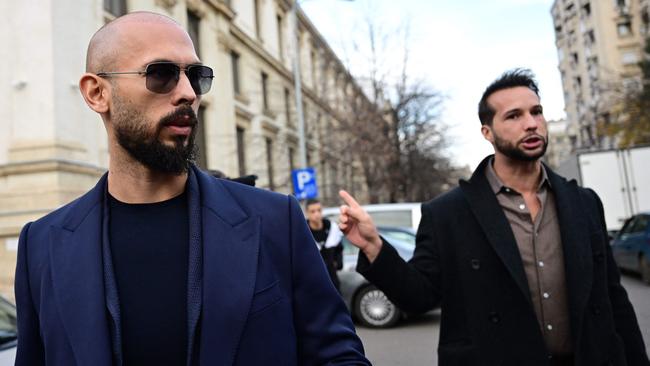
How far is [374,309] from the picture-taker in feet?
31.4

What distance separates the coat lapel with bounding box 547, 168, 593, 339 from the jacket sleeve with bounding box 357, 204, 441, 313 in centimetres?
56

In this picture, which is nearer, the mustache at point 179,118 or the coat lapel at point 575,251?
the mustache at point 179,118

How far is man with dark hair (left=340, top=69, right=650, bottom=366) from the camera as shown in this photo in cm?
250

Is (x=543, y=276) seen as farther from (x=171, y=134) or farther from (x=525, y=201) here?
(x=171, y=134)

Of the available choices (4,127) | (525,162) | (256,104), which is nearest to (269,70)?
(256,104)

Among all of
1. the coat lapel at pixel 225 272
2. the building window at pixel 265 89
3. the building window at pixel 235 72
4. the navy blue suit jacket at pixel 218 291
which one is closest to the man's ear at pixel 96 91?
the navy blue suit jacket at pixel 218 291

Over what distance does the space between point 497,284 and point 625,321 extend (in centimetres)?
62

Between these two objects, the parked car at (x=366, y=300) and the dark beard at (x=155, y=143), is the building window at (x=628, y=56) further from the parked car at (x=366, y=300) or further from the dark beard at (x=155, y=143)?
the dark beard at (x=155, y=143)

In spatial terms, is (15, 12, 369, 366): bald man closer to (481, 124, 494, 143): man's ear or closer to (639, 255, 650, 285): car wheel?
(481, 124, 494, 143): man's ear

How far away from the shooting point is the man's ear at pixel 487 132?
295 centimetres

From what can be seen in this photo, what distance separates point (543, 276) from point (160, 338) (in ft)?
5.69

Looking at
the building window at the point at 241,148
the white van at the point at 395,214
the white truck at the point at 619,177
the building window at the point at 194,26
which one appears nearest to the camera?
the white van at the point at 395,214

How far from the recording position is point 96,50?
6.00ft

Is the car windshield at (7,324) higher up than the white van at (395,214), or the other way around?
the white van at (395,214)
